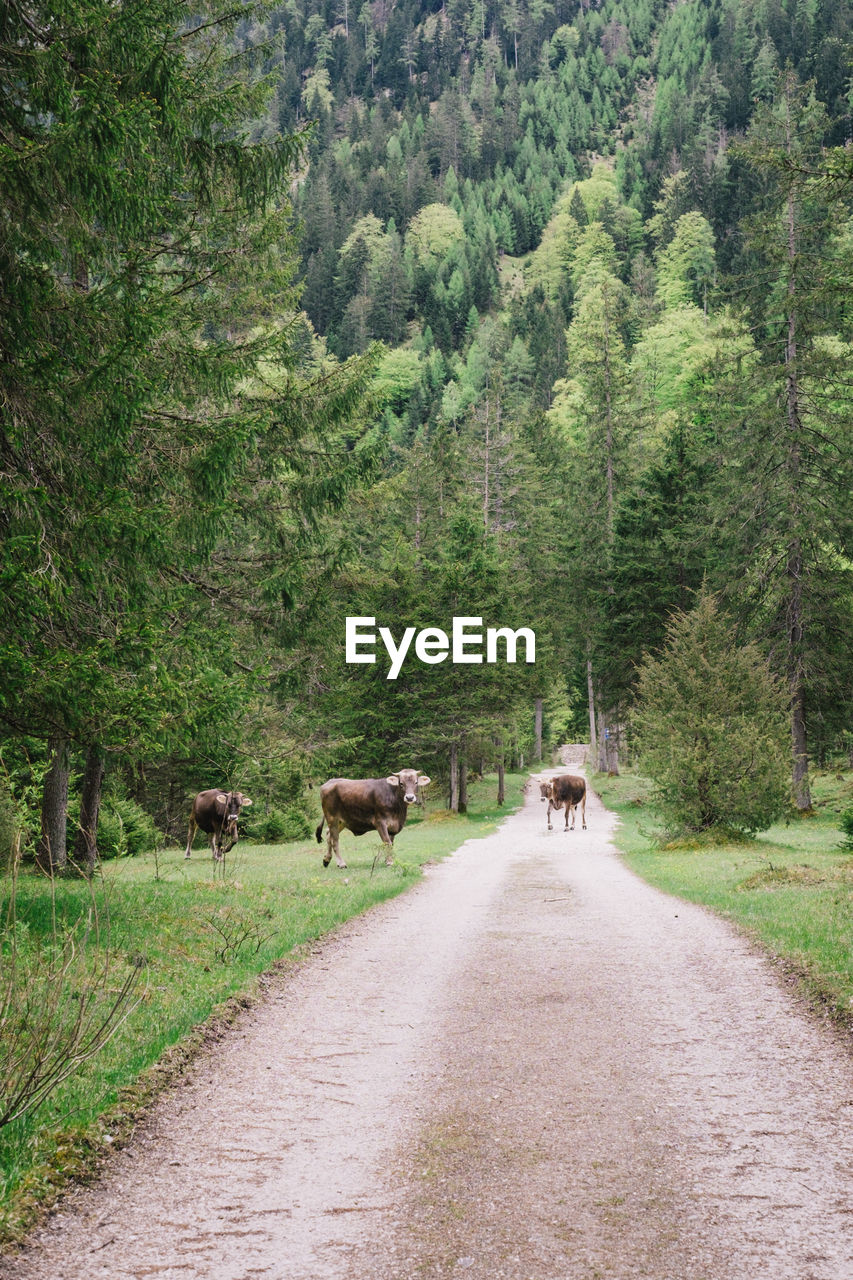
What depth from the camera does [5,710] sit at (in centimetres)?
759

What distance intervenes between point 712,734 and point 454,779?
17660mm

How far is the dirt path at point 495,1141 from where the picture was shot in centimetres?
362

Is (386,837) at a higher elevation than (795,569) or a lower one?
lower

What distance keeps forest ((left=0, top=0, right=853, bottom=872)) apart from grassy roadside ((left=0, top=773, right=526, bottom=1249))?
5.10 ft

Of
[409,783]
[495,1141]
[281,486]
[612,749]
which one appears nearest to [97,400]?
[495,1141]

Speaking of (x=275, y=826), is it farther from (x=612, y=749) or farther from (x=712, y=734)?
(x=612, y=749)

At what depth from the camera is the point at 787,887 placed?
45.9ft

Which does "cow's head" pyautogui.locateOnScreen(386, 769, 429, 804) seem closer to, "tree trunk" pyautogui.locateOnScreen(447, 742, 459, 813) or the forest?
the forest

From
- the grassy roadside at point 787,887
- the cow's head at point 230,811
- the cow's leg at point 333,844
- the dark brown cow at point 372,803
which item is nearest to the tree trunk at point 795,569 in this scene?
the grassy roadside at point 787,887

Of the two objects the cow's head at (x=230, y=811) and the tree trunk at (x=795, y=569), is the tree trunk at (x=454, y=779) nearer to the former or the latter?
the tree trunk at (x=795, y=569)

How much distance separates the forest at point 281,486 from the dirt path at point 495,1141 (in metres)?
1.99

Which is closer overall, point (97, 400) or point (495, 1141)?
point (495, 1141)

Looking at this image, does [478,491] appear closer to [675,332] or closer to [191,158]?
[675,332]

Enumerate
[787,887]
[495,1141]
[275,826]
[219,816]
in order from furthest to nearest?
[275,826]
[219,816]
[787,887]
[495,1141]
